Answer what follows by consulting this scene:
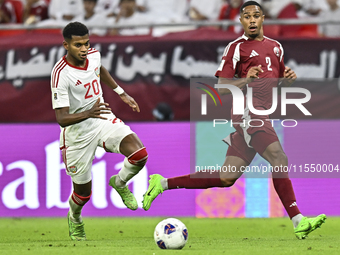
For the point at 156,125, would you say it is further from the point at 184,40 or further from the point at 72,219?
the point at 72,219

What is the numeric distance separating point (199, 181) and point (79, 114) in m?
1.39

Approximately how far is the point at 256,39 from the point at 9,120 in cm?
516

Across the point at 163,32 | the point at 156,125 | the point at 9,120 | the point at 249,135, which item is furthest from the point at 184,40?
the point at 249,135

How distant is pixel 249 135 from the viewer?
6.10 m

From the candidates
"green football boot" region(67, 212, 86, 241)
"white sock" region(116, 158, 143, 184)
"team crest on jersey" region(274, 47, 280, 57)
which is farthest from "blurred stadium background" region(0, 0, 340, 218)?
"team crest on jersey" region(274, 47, 280, 57)

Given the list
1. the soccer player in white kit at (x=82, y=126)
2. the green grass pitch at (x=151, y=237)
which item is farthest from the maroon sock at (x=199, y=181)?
the green grass pitch at (x=151, y=237)

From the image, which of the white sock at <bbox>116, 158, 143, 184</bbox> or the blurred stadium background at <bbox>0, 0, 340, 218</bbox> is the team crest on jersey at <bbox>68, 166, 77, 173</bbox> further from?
the blurred stadium background at <bbox>0, 0, 340, 218</bbox>

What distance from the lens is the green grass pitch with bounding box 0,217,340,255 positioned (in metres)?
5.24

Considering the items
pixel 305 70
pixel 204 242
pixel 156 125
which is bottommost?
pixel 204 242

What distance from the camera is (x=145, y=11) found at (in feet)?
35.3

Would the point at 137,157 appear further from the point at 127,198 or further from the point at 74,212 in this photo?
the point at 74,212

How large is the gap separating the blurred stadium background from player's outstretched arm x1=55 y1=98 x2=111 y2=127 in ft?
9.90

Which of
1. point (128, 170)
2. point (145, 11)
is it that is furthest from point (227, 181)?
point (145, 11)

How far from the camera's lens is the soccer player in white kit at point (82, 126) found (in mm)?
6215
